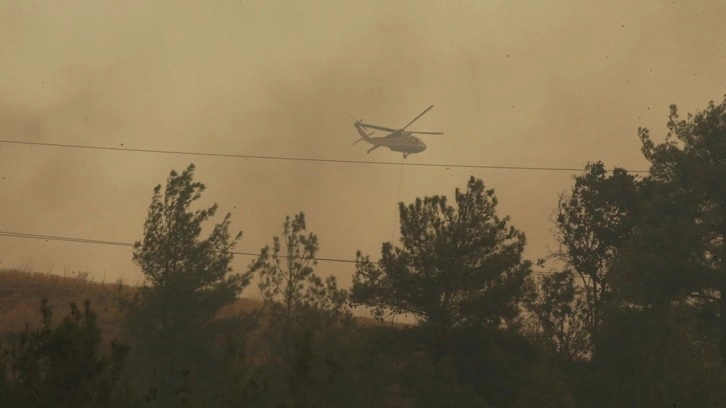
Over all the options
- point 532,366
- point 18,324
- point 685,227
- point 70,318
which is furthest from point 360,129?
point 70,318

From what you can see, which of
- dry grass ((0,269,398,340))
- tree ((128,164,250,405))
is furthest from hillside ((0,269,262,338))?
tree ((128,164,250,405))

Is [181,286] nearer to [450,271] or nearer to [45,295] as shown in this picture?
[450,271]

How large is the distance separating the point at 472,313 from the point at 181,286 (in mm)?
13003

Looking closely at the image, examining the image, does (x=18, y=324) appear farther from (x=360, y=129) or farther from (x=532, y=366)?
(x=360, y=129)

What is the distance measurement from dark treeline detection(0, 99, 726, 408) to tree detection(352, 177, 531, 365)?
0.06 m

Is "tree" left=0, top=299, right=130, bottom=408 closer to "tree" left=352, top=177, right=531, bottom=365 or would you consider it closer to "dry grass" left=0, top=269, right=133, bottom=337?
"tree" left=352, top=177, right=531, bottom=365

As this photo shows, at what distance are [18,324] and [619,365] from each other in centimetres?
4402

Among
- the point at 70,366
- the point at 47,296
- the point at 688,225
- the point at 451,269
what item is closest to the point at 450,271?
the point at 451,269

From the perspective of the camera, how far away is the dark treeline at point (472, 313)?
41500 mm

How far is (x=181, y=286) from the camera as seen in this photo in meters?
49.2

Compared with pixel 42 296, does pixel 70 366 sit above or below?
below

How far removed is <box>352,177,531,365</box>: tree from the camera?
44.6 m

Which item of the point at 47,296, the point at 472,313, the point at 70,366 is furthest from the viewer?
the point at 47,296

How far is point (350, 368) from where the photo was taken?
42344mm
